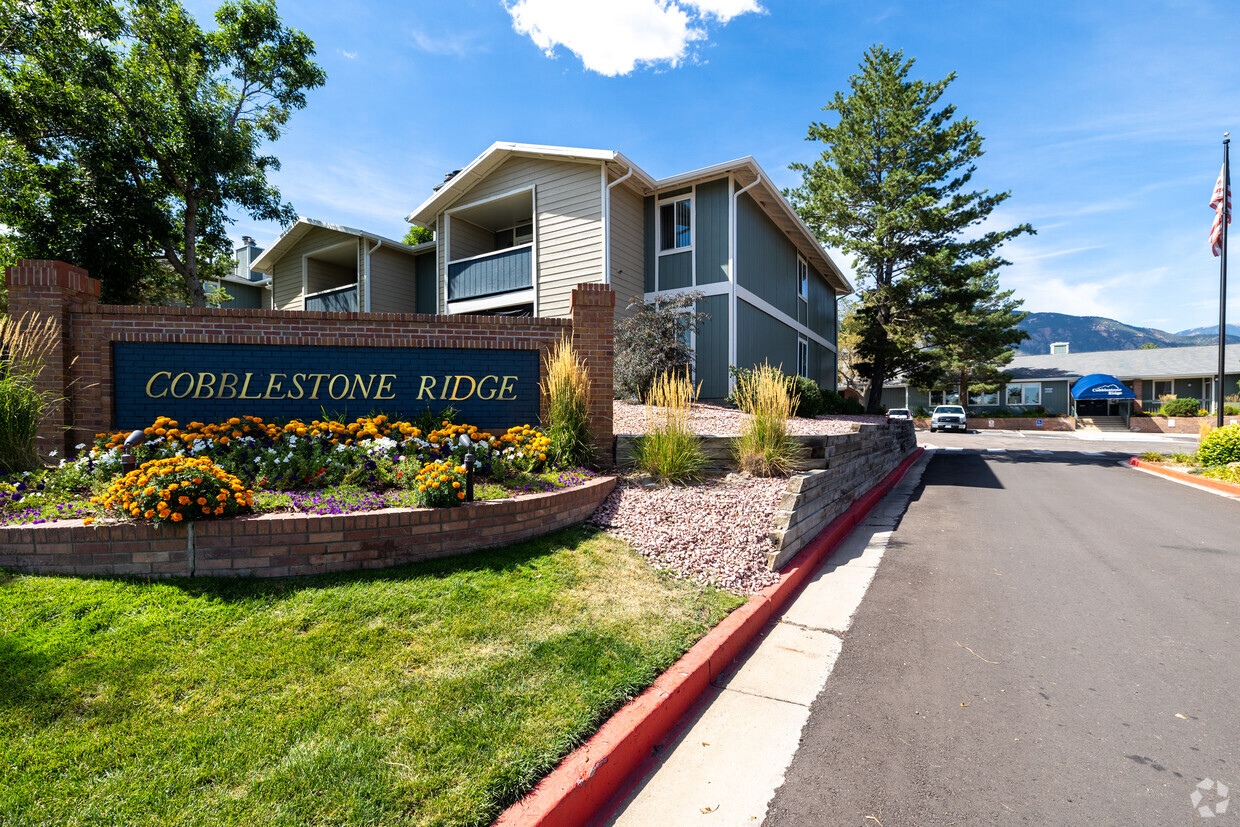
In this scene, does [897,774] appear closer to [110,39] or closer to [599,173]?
[599,173]

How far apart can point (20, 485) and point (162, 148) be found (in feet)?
38.1

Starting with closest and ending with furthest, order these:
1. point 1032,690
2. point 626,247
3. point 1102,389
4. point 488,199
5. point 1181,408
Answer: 1. point 1032,690
2. point 626,247
3. point 488,199
4. point 1181,408
5. point 1102,389

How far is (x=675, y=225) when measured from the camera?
14.3 m

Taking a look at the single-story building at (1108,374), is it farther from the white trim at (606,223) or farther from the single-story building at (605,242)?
the white trim at (606,223)

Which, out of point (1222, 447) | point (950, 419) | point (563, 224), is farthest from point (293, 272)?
point (950, 419)

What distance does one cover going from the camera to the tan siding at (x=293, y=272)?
60.1 ft

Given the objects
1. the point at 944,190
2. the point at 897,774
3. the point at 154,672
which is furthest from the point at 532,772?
the point at 944,190

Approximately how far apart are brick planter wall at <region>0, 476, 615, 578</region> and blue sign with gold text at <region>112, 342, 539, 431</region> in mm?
2239

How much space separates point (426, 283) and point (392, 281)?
1087mm

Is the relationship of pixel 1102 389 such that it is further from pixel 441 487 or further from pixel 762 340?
pixel 441 487

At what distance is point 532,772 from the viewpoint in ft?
7.13

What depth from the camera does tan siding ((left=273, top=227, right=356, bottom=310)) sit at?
1832 centimetres

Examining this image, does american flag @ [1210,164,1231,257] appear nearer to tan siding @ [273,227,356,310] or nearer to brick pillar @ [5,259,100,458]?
brick pillar @ [5,259,100,458]

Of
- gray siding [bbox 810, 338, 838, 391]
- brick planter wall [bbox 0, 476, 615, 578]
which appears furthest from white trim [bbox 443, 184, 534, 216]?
gray siding [bbox 810, 338, 838, 391]
